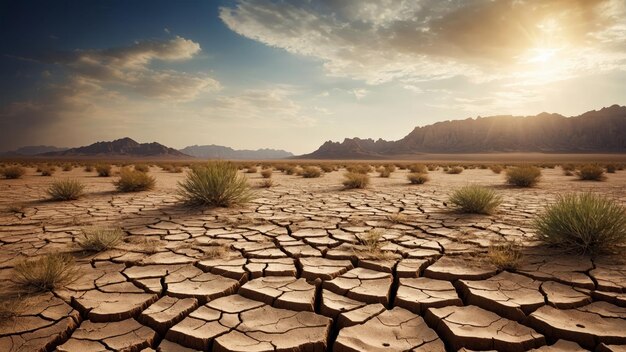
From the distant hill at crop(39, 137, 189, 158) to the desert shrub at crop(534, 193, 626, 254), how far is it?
135036 millimetres

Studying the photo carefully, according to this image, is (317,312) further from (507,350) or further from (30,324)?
(30,324)

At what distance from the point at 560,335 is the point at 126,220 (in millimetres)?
5661

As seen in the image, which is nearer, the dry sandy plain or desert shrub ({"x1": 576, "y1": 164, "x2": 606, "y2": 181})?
the dry sandy plain

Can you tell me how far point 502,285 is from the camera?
8.97 feet

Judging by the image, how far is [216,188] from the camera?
6539 mm

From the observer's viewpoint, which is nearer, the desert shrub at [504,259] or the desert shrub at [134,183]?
the desert shrub at [504,259]

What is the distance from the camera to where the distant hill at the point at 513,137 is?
278ft

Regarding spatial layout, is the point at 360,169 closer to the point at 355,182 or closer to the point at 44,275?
the point at 355,182

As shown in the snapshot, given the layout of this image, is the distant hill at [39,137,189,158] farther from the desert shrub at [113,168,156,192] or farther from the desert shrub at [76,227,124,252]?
the desert shrub at [76,227,124,252]

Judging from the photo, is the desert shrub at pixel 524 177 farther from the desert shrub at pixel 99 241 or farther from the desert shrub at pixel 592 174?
the desert shrub at pixel 99 241

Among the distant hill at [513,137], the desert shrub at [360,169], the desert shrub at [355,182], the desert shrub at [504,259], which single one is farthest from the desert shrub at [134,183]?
the distant hill at [513,137]

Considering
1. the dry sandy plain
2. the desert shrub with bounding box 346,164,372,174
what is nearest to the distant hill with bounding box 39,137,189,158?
the desert shrub with bounding box 346,164,372,174

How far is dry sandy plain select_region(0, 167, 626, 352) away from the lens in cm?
A: 202

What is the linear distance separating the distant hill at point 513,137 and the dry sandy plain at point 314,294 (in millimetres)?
95681
